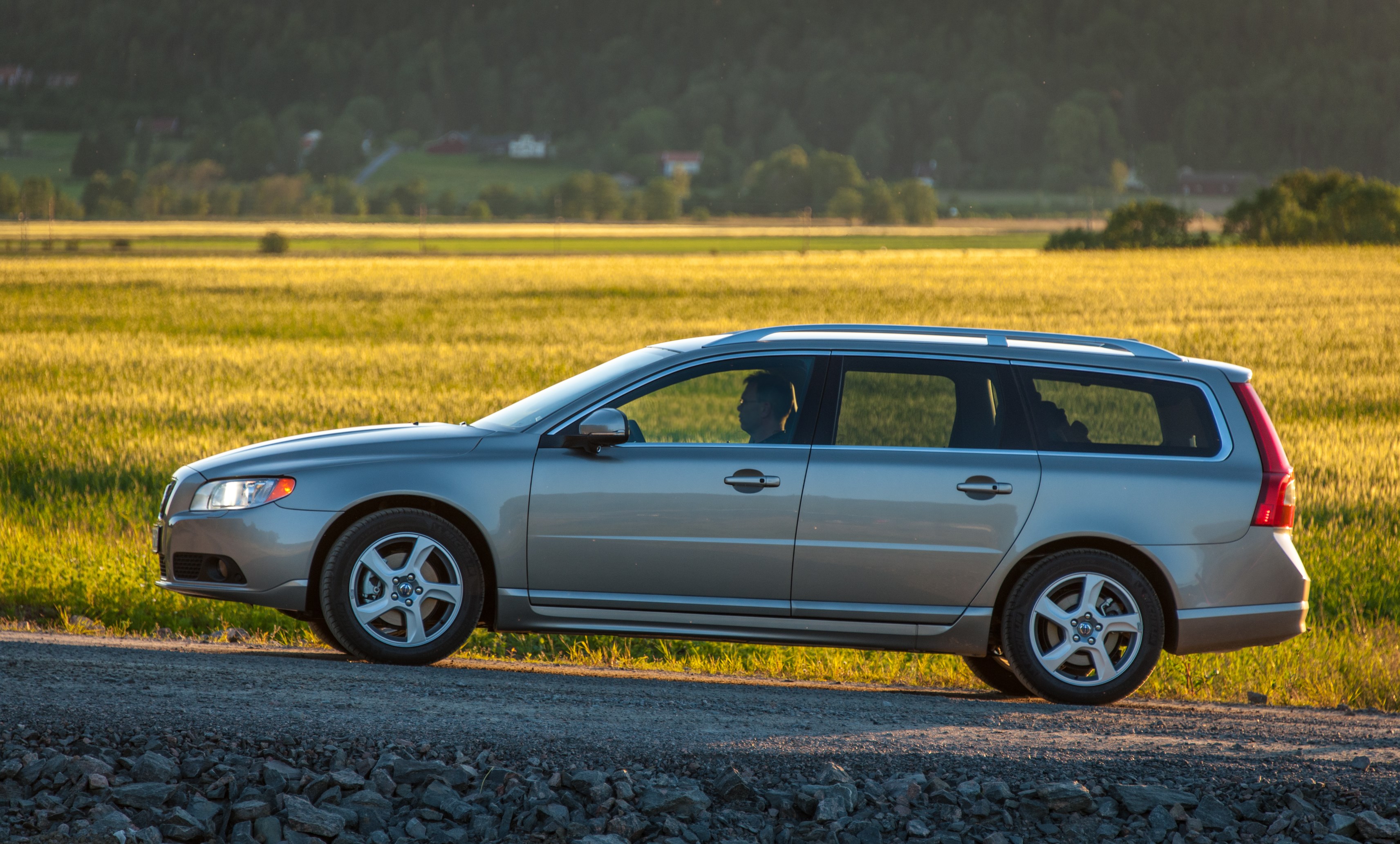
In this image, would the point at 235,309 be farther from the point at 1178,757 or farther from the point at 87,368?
the point at 1178,757

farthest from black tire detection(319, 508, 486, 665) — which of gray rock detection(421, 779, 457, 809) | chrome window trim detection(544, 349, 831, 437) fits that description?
gray rock detection(421, 779, 457, 809)

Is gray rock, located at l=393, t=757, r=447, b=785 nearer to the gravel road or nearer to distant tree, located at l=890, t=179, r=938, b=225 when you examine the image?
the gravel road

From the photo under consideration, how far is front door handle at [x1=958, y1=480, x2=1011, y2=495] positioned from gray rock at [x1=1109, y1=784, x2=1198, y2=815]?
1.75m

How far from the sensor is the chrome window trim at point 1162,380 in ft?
21.1

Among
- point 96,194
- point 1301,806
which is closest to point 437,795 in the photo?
point 1301,806

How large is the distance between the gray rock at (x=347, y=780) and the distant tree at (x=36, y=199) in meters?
169

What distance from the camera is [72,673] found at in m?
5.73

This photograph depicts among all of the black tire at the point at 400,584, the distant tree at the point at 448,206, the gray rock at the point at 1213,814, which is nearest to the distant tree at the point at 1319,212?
the black tire at the point at 400,584

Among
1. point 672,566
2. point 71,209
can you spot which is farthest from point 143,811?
point 71,209

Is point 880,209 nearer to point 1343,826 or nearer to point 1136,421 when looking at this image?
Answer: point 1136,421

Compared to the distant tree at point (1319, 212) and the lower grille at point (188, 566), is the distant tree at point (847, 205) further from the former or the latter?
the lower grille at point (188, 566)

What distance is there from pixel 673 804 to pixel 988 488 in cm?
242

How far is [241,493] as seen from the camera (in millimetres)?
6434

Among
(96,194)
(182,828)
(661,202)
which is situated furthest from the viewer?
(96,194)
